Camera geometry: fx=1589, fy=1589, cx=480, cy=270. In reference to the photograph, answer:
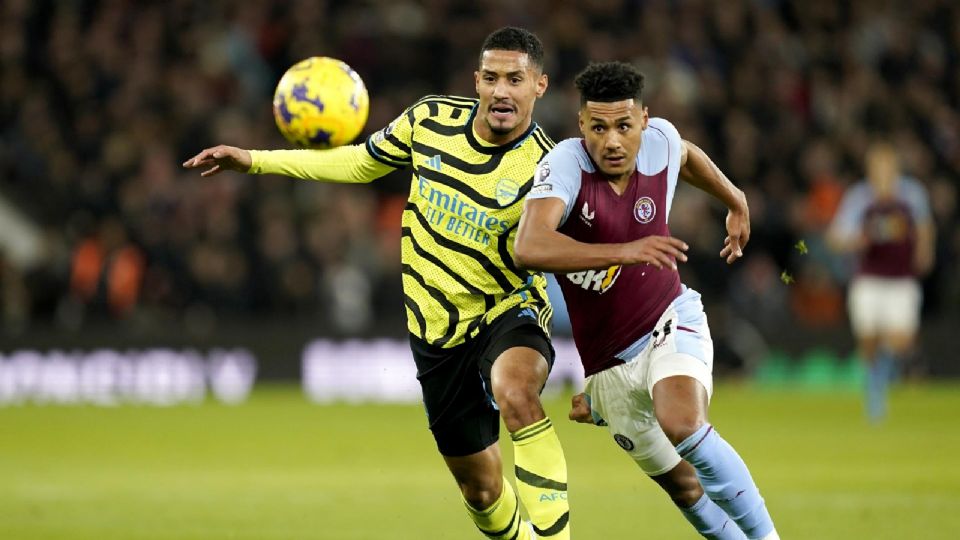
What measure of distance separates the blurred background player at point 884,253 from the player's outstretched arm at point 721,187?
8.65m

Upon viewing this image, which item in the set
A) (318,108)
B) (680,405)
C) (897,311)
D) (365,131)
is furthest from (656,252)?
(365,131)


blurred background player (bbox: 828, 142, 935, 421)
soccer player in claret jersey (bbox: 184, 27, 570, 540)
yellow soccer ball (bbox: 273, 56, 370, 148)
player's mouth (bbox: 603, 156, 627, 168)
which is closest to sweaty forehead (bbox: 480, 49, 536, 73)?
soccer player in claret jersey (bbox: 184, 27, 570, 540)

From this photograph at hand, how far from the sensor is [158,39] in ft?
69.5

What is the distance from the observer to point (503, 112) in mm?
6938

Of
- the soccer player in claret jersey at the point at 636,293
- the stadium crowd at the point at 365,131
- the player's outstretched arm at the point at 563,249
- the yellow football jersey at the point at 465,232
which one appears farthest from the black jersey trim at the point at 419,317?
the stadium crowd at the point at 365,131

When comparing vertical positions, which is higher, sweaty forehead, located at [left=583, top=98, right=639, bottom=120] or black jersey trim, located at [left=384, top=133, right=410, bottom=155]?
sweaty forehead, located at [left=583, top=98, right=639, bottom=120]

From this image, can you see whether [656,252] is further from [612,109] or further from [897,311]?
[897,311]

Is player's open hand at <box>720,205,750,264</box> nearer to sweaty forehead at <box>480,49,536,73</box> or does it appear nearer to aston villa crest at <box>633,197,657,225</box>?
aston villa crest at <box>633,197,657,225</box>

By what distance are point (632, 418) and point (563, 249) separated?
982mm

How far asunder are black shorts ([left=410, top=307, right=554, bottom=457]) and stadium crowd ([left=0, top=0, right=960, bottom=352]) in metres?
11.2

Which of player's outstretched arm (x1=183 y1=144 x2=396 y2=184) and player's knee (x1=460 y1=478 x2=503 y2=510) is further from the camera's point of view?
player's outstretched arm (x1=183 y1=144 x2=396 y2=184)

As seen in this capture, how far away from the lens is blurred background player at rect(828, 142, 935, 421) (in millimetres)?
15359

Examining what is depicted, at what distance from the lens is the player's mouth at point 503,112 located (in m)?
6.93

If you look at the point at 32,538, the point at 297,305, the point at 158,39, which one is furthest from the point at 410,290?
the point at 158,39
